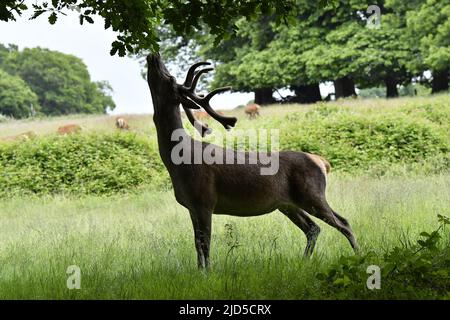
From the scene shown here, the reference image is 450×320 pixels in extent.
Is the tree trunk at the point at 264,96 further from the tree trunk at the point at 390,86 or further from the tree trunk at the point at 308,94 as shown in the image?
the tree trunk at the point at 390,86

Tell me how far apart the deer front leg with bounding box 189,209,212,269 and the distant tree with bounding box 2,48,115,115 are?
53549mm

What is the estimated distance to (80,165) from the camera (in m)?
15.1

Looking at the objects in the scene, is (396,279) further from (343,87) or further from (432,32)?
(343,87)

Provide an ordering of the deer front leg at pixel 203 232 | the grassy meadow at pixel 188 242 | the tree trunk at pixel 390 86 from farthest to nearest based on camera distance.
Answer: the tree trunk at pixel 390 86
the deer front leg at pixel 203 232
the grassy meadow at pixel 188 242

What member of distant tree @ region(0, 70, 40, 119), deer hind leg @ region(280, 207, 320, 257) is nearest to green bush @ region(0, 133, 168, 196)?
deer hind leg @ region(280, 207, 320, 257)

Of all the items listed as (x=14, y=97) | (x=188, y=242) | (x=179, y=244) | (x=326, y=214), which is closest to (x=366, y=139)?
(x=188, y=242)

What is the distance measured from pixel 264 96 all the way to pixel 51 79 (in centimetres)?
3035

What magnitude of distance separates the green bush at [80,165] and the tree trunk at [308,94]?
57.2 feet

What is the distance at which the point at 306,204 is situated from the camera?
18.6ft

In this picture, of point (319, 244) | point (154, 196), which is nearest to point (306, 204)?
point (319, 244)

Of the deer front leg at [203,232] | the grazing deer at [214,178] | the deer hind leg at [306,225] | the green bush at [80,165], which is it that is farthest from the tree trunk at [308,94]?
the deer front leg at [203,232]

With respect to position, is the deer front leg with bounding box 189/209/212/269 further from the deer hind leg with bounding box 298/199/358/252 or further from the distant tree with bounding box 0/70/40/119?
the distant tree with bounding box 0/70/40/119

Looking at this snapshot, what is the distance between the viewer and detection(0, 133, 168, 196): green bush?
47.0 feet

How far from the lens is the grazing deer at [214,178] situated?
506 cm
